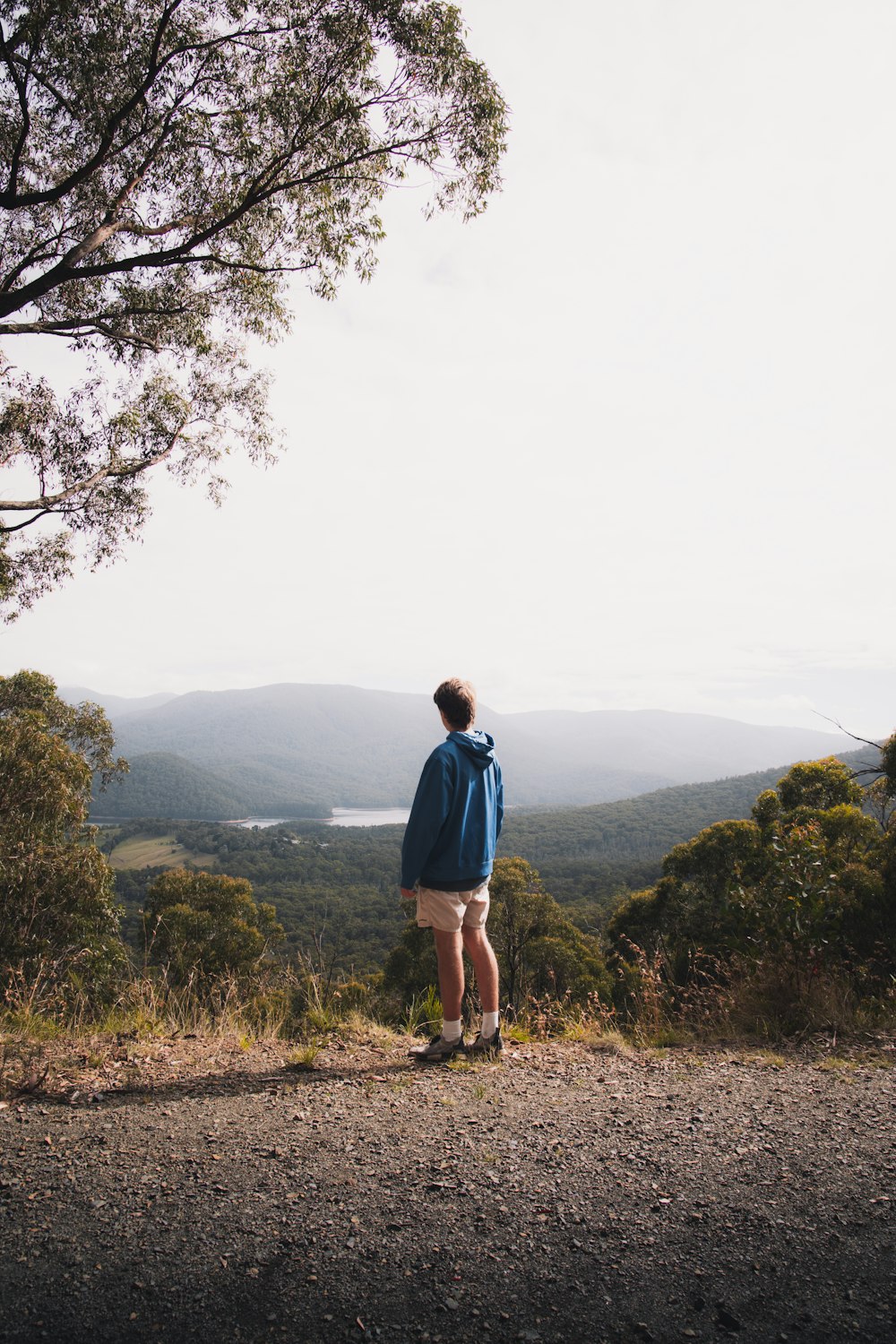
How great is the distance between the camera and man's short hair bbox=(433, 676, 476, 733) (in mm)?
4027

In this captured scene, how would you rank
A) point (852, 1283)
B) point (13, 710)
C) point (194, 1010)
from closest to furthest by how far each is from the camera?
point (852, 1283), point (194, 1010), point (13, 710)

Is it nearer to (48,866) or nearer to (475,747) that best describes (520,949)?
(48,866)

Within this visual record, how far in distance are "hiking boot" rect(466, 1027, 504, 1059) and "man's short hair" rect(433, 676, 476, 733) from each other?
6.13 feet

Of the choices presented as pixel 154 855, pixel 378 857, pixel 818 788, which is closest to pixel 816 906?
pixel 818 788

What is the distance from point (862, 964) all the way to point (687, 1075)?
290 centimetres

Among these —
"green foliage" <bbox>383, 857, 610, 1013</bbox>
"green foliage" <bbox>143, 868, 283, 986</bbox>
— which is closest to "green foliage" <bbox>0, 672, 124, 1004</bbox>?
"green foliage" <bbox>143, 868, 283, 986</bbox>

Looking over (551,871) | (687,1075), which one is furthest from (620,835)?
(687,1075)

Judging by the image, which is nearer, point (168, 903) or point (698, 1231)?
point (698, 1231)

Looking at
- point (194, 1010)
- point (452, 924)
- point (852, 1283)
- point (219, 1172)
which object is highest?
point (452, 924)

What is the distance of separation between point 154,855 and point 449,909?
101 metres

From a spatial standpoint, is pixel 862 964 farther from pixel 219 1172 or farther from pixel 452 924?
pixel 219 1172

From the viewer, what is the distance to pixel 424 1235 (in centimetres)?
194

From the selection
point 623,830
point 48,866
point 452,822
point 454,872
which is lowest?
point 623,830

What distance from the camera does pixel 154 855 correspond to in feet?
301
